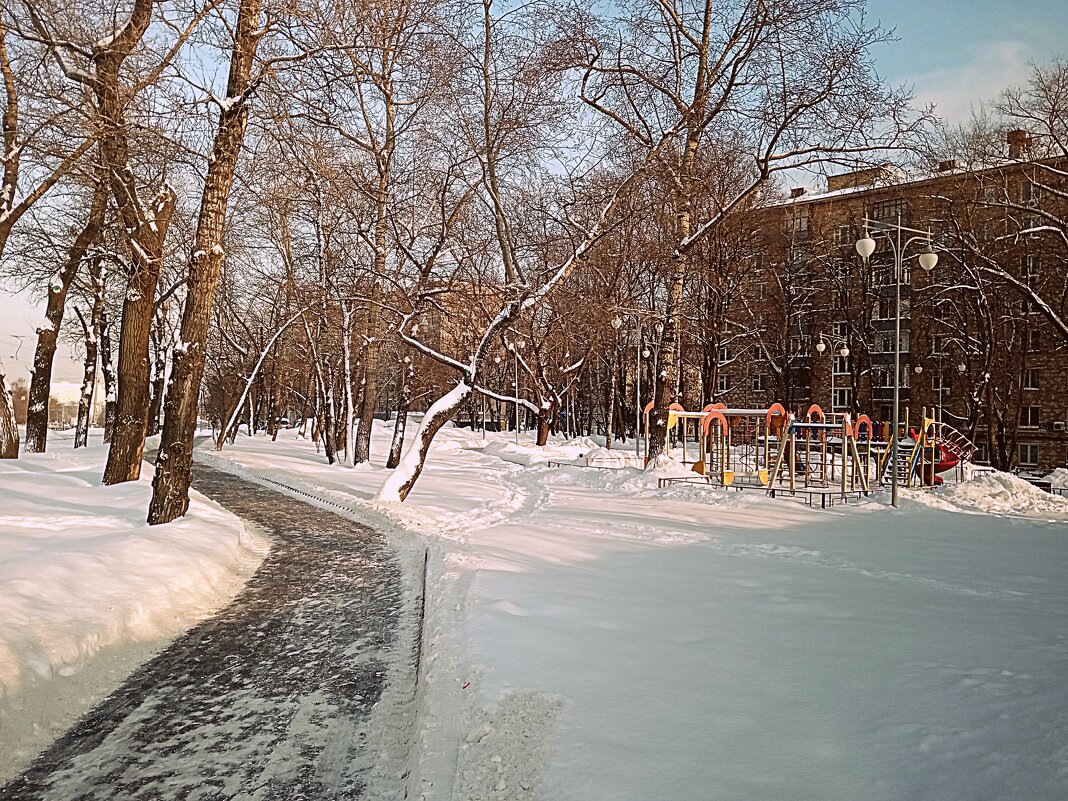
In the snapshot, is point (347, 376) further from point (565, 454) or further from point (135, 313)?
point (135, 313)

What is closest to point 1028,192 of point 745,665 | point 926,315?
point 926,315

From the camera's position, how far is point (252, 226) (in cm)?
2692

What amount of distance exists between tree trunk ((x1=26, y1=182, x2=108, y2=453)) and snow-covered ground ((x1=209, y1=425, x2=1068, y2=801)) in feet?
39.4

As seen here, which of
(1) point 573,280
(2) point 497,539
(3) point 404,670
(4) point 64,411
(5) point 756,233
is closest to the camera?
(3) point 404,670

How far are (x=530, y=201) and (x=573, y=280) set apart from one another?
16111 mm

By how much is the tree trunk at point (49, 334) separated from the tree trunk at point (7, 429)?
8.56 ft

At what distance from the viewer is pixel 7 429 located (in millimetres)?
19781

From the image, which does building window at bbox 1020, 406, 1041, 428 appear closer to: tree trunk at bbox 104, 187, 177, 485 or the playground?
the playground

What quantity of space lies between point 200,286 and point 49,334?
1331cm

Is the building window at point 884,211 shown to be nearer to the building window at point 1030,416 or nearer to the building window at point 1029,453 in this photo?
the building window at point 1030,416

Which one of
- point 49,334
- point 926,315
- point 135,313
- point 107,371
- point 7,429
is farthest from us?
point 926,315

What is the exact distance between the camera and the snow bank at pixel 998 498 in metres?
15.2

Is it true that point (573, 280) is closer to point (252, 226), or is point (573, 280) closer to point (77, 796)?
point (252, 226)

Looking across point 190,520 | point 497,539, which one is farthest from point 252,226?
point 497,539
